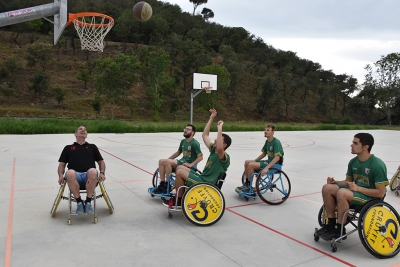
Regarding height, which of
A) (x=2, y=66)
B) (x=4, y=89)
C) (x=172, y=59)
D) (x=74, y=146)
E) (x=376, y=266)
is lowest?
(x=376, y=266)

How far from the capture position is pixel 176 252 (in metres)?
3.80

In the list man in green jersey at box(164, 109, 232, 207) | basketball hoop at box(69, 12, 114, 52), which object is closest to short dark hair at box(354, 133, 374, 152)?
man in green jersey at box(164, 109, 232, 207)

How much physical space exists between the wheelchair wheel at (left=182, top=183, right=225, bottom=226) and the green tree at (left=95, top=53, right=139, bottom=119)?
3289 cm

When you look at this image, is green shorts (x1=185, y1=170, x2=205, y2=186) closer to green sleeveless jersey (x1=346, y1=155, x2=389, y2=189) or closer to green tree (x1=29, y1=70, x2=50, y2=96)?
green sleeveless jersey (x1=346, y1=155, x2=389, y2=189)

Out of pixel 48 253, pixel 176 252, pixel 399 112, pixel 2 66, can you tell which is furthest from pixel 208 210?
pixel 399 112

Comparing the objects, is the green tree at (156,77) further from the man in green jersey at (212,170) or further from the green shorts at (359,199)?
the green shorts at (359,199)

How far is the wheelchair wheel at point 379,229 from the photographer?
3.67m

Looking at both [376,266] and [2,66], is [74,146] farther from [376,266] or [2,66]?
[2,66]

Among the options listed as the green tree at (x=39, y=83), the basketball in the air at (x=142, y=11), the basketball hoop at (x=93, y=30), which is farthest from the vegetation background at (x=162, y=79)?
the basketball in the air at (x=142, y=11)

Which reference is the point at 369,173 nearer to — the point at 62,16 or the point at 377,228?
the point at 377,228

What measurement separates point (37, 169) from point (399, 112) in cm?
6033

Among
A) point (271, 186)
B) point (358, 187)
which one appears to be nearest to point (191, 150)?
point (271, 186)

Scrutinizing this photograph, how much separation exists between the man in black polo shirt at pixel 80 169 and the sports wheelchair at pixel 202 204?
4.15ft

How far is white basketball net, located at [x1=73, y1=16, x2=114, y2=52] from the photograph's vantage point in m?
11.2
